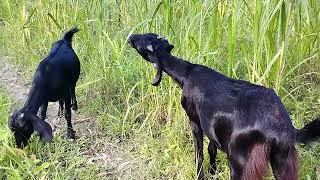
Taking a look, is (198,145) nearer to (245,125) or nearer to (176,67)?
(176,67)

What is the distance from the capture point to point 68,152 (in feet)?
12.9

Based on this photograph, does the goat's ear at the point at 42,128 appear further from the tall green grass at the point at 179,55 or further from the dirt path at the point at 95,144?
the tall green grass at the point at 179,55

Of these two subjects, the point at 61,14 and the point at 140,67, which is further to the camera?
the point at 61,14

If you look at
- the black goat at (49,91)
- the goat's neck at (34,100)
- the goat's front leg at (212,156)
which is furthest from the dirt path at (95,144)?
the goat's front leg at (212,156)

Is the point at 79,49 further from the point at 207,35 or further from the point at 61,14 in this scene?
the point at 207,35

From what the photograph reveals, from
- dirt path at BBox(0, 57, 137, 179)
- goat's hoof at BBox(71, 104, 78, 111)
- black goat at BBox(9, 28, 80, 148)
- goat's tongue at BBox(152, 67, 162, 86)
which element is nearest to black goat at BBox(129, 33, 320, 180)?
goat's tongue at BBox(152, 67, 162, 86)

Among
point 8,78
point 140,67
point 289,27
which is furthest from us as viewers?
point 8,78

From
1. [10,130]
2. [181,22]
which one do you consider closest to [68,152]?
[10,130]

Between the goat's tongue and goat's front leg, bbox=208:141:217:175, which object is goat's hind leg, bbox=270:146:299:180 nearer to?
goat's front leg, bbox=208:141:217:175

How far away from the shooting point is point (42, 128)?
11.5 ft

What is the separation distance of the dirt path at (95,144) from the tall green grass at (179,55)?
93 millimetres

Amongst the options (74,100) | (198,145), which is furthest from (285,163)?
(74,100)

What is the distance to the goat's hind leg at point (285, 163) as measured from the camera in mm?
2705

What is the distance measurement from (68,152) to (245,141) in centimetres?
167
